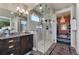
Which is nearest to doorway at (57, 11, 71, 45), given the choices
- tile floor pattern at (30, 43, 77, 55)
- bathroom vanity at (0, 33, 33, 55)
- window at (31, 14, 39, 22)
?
tile floor pattern at (30, 43, 77, 55)

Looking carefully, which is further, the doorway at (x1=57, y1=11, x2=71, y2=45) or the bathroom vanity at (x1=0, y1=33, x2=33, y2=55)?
the doorway at (x1=57, y1=11, x2=71, y2=45)

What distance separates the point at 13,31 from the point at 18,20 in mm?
208

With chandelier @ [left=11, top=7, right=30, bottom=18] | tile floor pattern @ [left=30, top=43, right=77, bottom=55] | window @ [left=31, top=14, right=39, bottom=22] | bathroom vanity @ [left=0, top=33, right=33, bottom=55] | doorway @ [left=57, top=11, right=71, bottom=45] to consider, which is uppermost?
chandelier @ [left=11, top=7, right=30, bottom=18]

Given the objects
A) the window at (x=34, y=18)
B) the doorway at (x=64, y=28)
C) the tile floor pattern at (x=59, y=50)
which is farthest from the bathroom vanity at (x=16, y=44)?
the doorway at (x=64, y=28)

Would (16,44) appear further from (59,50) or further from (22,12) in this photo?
(59,50)

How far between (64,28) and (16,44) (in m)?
0.86

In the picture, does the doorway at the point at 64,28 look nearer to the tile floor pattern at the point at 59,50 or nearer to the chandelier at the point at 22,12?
the tile floor pattern at the point at 59,50

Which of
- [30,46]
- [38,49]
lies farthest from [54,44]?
[30,46]

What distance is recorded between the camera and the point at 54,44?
163 centimetres

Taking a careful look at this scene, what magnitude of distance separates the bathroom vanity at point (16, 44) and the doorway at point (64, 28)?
0.52 m

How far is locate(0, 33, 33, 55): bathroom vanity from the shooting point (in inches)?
54.3

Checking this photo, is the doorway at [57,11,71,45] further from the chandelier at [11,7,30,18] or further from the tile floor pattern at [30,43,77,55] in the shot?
the chandelier at [11,7,30,18]

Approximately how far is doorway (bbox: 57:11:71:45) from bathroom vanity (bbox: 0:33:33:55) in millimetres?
519
